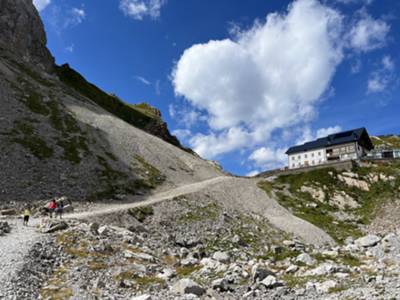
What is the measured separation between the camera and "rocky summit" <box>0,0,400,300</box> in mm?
25266

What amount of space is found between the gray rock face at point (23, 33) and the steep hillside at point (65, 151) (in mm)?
2734

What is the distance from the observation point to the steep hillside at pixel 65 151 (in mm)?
57906

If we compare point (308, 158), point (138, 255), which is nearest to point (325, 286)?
Answer: point (138, 255)

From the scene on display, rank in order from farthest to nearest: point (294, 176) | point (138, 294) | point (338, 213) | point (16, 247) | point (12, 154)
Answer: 1. point (294, 176)
2. point (338, 213)
3. point (12, 154)
4. point (16, 247)
5. point (138, 294)

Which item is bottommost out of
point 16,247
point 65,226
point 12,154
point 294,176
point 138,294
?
point 138,294

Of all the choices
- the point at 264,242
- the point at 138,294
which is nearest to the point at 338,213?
the point at 264,242

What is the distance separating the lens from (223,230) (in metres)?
50.9

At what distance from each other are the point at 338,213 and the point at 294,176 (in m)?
22.5

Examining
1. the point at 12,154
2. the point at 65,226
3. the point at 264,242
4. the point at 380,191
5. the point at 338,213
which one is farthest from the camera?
the point at 380,191

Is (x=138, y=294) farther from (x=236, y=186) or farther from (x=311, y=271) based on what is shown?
(x=236, y=186)

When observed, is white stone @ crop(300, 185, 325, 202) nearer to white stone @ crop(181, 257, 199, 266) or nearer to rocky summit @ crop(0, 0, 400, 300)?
rocky summit @ crop(0, 0, 400, 300)

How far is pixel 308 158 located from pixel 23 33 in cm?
13044

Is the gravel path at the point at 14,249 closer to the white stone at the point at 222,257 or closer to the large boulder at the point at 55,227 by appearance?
the large boulder at the point at 55,227

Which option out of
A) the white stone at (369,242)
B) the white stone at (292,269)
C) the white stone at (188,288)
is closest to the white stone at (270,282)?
the white stone at (188,288)
